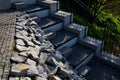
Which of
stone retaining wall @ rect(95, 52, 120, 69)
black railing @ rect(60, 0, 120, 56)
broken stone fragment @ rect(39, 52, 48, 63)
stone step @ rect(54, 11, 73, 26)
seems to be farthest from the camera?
black railing @ rect(60, 0, 120, 56)

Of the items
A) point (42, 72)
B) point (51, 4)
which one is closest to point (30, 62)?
point (42, 72)

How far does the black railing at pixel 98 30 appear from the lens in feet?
22.9

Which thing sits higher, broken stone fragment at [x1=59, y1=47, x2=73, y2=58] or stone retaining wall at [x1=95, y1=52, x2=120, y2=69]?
broken stone fragment at [x1=59, y1=47, x2=73, y2=58]

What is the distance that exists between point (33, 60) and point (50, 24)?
92.7 inches

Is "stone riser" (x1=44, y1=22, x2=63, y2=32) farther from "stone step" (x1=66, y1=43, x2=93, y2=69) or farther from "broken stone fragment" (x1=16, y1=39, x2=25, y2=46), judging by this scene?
"broken stone fragment" (x1=16, y1=39, x2=25, y2=46)

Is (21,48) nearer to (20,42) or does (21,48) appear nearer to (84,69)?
(20,42)

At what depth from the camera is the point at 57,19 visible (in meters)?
6.47

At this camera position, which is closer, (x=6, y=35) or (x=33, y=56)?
(x=33, y=56)

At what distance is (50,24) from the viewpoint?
5961 mm

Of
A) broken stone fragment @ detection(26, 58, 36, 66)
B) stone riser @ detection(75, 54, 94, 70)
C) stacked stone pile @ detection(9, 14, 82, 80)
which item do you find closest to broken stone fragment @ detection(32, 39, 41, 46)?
stacked stone pile @ detection(9, 14, 82, 80)

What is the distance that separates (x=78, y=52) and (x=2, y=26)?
6.84 ft

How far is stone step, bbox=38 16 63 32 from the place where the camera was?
5.85 m

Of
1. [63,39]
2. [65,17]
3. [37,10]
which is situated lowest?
[63,39]

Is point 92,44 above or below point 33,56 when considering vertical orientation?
below
